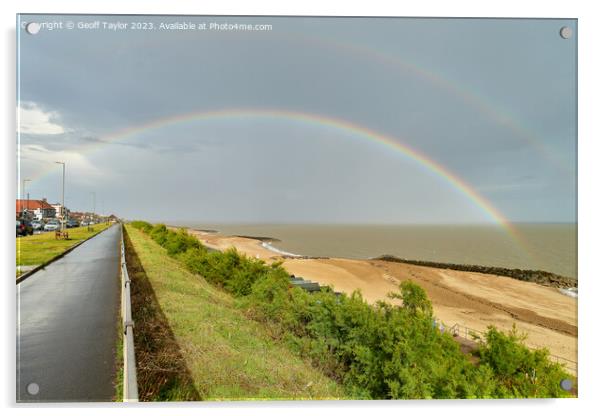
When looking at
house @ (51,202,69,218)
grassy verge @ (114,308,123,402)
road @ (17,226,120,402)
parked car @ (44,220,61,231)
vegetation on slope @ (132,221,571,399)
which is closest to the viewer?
grassy verge @ (114,308,123,402)

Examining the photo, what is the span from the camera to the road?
12.1ft

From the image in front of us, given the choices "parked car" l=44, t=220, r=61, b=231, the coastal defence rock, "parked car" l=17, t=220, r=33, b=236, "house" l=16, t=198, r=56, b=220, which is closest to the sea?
the coastal defence rock

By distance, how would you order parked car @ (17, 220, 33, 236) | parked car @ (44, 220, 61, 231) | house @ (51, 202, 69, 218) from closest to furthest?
parked car @ (17, 220, 33, 236) < house @ (51, 202, 69, 218) < parked car @ (44, 220, 61, 231)

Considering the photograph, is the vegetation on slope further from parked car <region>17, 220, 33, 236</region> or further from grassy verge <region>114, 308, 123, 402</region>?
parked car <region>17, 220, 33, 236</region>

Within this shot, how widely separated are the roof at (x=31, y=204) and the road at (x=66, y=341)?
60.1 inches

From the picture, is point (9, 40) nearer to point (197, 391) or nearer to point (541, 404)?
point (197, 391)

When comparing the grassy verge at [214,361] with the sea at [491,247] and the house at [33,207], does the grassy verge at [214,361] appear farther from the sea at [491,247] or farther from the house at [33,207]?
the sea at [491,247]

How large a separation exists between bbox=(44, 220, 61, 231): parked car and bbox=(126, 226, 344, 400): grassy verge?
408cm

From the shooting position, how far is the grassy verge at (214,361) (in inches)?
159

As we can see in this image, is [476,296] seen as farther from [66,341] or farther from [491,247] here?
[66,341]

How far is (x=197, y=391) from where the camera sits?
400 centimetres

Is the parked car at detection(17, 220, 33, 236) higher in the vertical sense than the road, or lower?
higher
